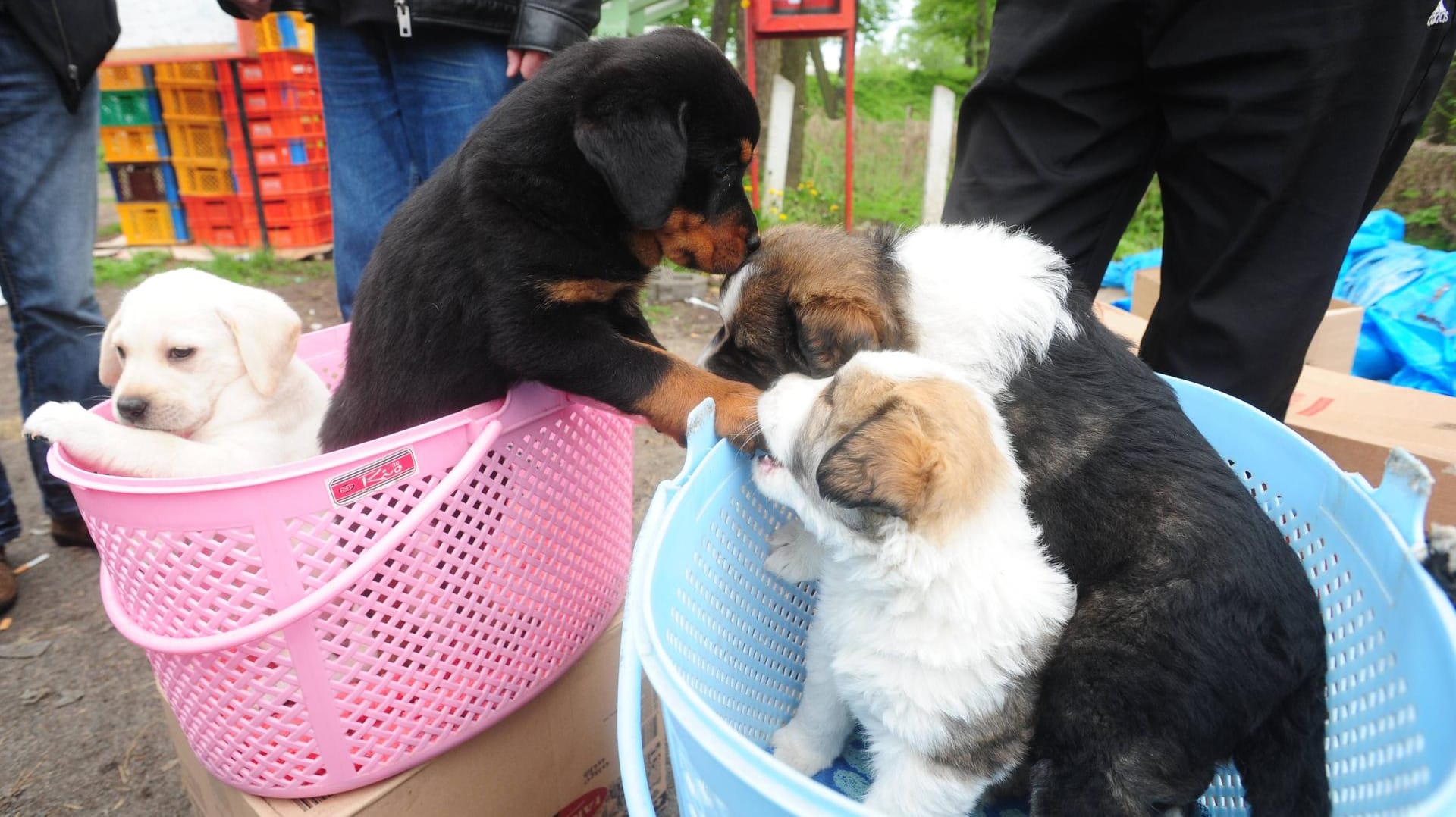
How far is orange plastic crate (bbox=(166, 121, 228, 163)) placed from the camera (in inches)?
370

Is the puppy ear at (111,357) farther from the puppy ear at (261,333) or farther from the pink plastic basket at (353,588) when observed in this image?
the pink plastic basket at (353,588)

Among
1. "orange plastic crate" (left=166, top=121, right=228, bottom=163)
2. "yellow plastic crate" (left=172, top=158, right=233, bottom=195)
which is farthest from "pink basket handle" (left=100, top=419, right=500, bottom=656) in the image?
"orange plastic crate" (left=166, top=121, right=228, bottom=163)

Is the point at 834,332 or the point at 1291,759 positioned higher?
the point at 834,332

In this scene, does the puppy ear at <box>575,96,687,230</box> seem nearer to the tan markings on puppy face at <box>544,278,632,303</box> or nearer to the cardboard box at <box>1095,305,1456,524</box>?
the tan markings on puppy face at <box>544,278,632,303</box>

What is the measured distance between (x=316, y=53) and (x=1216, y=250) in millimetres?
3336

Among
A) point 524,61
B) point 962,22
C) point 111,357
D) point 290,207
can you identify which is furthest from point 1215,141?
point 962,22

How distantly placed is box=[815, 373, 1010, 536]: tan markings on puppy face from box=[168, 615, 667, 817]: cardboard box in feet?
3.12

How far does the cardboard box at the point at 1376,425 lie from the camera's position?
10.2 feet

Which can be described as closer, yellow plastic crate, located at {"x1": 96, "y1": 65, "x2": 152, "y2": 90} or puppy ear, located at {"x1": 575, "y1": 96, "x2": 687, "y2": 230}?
puppy ear, located at {"x1": 575, "y1": 96, "x2": 687, "y2": 230}

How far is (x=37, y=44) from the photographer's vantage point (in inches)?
126

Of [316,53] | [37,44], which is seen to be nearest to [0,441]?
[37,44]

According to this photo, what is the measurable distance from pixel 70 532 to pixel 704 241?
344cm

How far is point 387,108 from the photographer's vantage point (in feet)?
11.4

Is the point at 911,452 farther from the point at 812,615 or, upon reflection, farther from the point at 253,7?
the point at 253,7
